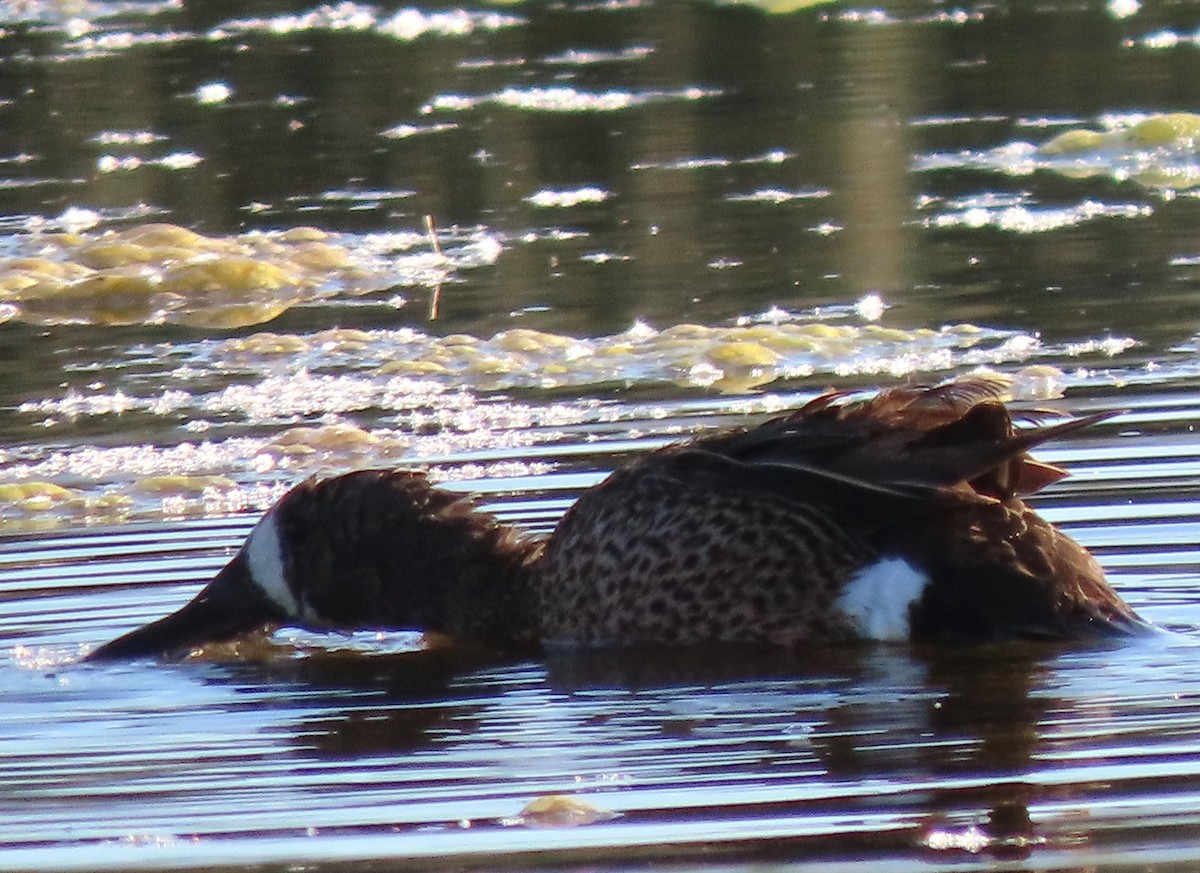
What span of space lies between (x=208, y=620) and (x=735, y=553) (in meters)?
1.29

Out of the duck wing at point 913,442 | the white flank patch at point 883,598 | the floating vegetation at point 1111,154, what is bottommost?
the white flank patch at point 883,598

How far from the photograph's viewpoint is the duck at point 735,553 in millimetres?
5152

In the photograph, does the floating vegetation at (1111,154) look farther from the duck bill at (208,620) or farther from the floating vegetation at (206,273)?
the duck bill at (208,620)

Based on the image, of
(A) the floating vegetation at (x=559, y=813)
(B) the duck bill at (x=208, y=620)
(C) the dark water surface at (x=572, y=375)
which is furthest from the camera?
(B) the duck bill at (x=208, y=620)

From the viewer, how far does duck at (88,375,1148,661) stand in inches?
203

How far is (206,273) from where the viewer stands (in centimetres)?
1002

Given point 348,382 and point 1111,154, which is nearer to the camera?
point 348,382

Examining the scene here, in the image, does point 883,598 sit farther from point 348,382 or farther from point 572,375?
point 348,382

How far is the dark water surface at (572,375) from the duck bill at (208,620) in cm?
6

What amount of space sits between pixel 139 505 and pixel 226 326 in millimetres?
2522

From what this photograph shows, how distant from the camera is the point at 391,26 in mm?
19609

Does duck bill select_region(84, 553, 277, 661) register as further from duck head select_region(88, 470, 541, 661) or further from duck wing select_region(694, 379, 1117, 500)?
duck wing select_region(694, 379, 1117, 500)

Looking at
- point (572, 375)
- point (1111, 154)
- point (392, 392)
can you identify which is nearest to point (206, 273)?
point (392, 392)

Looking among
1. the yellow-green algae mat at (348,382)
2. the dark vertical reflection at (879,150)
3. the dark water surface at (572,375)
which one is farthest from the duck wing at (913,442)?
the dark vertical reflection at (879,150)
